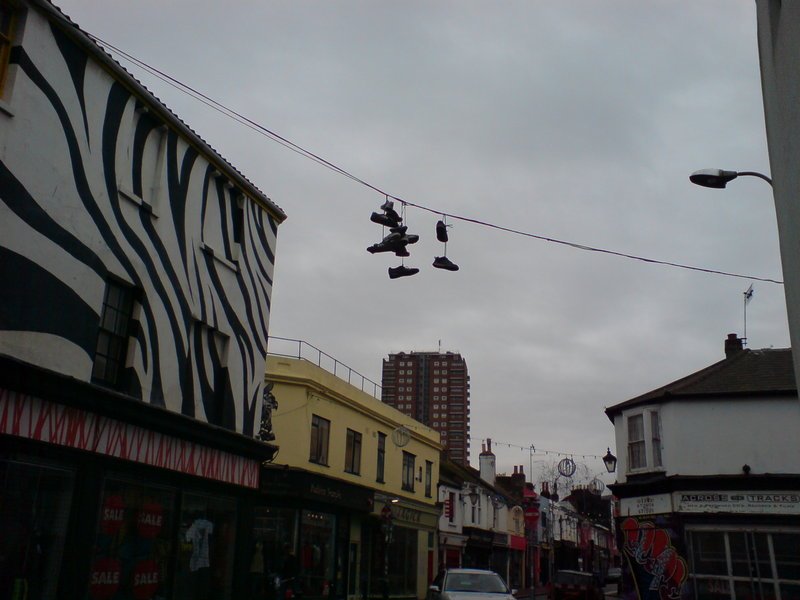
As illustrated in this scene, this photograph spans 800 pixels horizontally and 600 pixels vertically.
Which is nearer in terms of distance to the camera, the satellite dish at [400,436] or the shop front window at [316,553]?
the shop front window at [316,553]

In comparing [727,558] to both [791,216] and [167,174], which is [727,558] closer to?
[791,216]

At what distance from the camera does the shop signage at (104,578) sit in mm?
12438

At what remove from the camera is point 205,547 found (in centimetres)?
1586

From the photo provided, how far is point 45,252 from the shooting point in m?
11.8

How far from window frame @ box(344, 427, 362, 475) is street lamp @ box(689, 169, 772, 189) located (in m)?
18.6

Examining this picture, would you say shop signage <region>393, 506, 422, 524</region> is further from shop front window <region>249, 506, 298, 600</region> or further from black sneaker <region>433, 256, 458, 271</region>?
black sneaker <region>433, 256, 458, 271</region>

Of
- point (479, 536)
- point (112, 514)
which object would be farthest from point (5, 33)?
point (479, 536)

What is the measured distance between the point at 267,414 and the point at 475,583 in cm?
877

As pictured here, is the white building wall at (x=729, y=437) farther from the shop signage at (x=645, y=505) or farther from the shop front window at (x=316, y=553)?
the shop front window at (x=316, y=553)

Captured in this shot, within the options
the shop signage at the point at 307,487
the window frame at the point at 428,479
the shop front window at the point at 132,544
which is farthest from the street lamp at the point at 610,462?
the shop front window at the point at 132,544

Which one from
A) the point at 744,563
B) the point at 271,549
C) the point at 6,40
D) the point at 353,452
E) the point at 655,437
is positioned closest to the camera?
the point at 6,40

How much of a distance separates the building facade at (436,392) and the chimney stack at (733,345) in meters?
123

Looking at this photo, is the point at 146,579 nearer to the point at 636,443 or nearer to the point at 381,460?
the point at 636,443

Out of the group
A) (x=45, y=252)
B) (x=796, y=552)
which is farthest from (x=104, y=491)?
(x=796, y=552)
